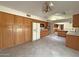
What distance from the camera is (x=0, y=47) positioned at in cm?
545

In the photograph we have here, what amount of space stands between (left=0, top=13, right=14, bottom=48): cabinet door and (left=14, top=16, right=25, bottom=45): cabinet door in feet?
1.60

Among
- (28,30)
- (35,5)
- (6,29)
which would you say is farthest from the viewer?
(28,30)

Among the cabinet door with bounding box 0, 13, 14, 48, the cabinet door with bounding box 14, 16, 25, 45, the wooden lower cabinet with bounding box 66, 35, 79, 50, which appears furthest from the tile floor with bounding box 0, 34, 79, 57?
the cabinet door with bounding box 14, 16, 25, 45

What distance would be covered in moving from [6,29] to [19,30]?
149 cm

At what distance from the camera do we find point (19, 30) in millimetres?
7270

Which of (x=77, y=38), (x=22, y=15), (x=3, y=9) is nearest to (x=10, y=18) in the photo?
(x=3, y=9)

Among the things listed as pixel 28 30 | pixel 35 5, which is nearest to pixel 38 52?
pixel 35 5

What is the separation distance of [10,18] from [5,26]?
2.27 feet

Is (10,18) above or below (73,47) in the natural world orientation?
above

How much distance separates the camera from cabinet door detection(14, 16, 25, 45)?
22.6ft

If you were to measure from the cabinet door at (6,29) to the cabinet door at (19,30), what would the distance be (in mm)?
489

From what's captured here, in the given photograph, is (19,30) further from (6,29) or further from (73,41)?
(73,41)

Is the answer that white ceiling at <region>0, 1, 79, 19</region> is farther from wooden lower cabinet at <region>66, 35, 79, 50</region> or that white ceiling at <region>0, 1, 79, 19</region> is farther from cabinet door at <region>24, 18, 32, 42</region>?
cabinet door at <region>24, 18, 32, 42</region>

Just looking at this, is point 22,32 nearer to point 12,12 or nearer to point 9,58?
point 12,12
